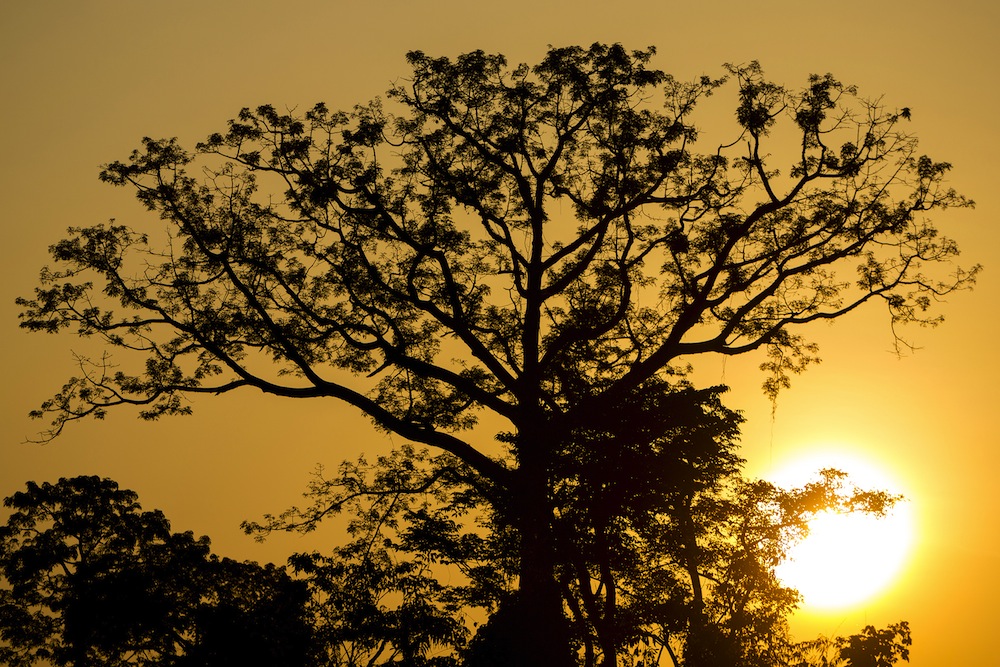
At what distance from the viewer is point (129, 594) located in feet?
81.0

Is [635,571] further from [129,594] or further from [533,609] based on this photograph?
[129,594]

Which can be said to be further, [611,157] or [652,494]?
[611,157]

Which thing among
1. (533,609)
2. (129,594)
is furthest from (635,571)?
(129,594)

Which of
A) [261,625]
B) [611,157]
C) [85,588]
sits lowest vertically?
[261,625]

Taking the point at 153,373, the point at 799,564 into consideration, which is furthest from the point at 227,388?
the point at 799,564

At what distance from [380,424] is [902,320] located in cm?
1307

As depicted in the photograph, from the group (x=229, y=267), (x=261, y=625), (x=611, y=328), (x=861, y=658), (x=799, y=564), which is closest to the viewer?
(x=861, y=658)

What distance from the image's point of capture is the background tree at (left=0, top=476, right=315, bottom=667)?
2036 centimetres

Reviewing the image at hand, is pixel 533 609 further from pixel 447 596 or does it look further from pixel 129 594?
pixel 129 594

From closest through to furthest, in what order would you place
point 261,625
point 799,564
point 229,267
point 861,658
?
point 861,658 → point 261,625 → point 799,564 → point 229,267

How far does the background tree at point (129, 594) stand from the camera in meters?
20.4

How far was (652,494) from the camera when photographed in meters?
19.4

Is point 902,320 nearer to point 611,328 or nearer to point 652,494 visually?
point 611,328

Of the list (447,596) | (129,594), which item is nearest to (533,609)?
(447,596)
